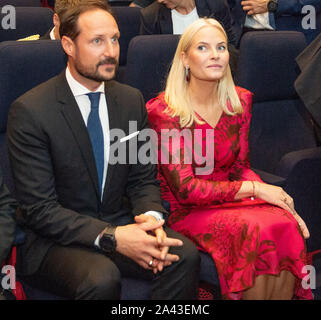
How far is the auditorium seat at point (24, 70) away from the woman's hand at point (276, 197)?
298mm

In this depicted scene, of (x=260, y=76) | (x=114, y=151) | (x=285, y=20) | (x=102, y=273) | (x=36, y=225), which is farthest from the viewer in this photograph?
(x=285, y=20)

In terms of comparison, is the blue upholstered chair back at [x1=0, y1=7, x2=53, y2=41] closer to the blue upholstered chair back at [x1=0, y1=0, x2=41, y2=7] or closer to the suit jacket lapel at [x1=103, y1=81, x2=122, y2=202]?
the blue upholstered chair back at [x1=0, y1=0, x2=41, y2=7]

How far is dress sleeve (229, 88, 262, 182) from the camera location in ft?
6.92

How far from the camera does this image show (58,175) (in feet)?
5.65

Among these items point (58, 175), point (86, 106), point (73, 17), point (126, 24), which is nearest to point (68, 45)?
point (73, 17)

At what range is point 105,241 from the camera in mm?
1641

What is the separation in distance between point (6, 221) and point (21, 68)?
0.54 metres

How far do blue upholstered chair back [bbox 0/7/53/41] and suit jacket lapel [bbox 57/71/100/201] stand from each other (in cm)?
135

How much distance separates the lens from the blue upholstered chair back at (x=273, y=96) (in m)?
2.36

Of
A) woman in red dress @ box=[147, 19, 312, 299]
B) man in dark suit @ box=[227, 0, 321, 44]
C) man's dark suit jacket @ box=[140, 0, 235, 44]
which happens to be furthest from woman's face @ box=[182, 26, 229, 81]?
man in dark suit @ box=[227, 0, 321, 44]

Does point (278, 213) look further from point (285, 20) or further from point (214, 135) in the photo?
point (285, 20)

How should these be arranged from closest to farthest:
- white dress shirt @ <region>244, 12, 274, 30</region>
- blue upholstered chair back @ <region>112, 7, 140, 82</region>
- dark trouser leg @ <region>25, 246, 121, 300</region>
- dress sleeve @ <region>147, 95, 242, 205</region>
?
dark trouser leg @ <region>25, 246, 121, 300</region> < dress sleeve @ <region>147, 95, 242, 205</region> < white dress shirt @ <region>244, 12, 274, 30</region> < blue upholstered chair back @ <region>112, 7, 140, 82</region>
